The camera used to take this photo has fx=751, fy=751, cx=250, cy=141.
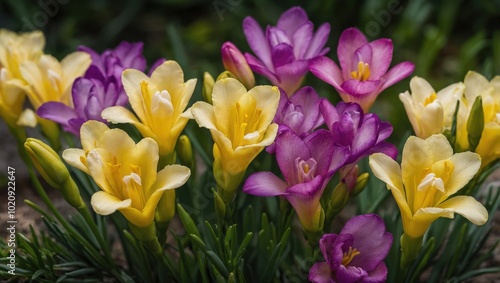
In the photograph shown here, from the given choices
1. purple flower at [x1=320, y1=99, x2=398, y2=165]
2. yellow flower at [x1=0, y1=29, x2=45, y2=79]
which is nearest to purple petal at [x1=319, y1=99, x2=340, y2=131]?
purple flower at [x1=320, y1=99, x2=398, y2=165]

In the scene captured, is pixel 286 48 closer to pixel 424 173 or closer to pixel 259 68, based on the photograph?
pixel 259 68

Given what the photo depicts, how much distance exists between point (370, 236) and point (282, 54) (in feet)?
1.01

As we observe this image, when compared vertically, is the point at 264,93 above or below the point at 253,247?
above

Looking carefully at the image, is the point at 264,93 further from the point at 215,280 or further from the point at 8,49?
the point at 8,49

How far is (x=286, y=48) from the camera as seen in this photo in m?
1.14

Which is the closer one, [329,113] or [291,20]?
[329,113]

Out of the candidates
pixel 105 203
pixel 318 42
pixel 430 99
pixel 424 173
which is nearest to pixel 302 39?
pixel 318 42

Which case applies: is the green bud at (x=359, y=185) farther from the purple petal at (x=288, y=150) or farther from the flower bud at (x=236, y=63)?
the flower bud at (x=236, y=63)

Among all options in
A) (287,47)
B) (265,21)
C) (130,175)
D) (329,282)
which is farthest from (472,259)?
(265,21)

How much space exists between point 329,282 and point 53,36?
1.73 m

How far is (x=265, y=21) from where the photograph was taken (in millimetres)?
2303

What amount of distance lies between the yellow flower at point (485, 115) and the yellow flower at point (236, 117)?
300 mm

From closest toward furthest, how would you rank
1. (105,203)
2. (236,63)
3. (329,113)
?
1. (105,203)
2. (329,113)
3. (236,63)

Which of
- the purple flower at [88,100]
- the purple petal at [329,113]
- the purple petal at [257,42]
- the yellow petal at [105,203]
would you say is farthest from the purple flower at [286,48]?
the yellow petal at [105,203]
